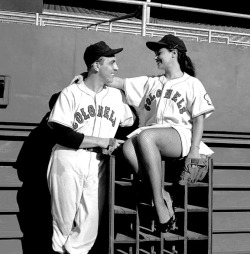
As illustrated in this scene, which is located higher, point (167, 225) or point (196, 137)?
point (196, 137)

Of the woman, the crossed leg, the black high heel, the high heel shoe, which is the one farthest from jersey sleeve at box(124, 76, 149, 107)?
the black high heel

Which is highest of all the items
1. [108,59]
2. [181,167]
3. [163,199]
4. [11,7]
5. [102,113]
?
[11,7]

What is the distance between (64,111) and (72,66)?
0.89 m

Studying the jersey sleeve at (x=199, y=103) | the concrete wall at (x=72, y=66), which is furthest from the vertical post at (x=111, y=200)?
the concrete wall at (x=72, y=66)

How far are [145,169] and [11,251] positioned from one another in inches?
70.8

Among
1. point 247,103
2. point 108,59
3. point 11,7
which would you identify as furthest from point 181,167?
point 11,7

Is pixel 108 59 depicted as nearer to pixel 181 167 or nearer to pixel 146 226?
pixel 181 167

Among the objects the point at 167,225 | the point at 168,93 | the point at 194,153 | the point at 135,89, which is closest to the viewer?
the point at 167,225

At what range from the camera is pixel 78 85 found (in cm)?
474

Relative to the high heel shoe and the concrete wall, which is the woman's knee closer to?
the high heel shoe

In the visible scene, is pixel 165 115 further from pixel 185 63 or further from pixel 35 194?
pixel 35 194

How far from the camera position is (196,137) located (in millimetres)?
4508

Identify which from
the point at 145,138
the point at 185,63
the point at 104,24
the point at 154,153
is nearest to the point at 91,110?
the point at 145,138

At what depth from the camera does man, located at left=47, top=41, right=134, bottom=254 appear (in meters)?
4.57
